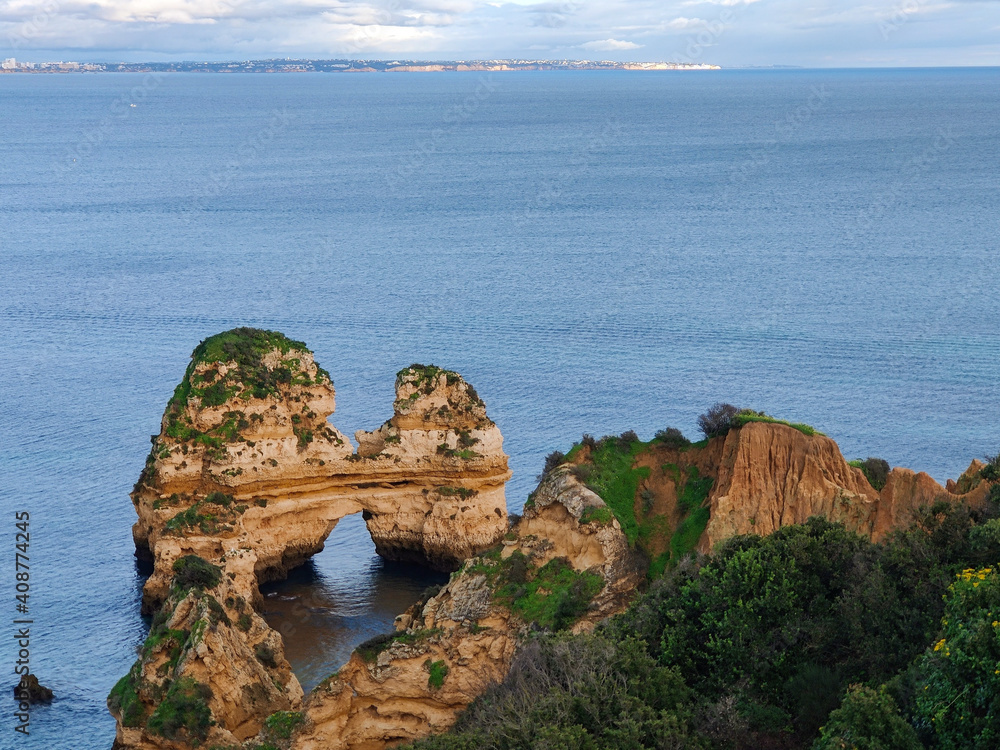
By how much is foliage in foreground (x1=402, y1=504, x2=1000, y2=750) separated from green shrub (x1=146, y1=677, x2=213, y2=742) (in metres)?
7.71

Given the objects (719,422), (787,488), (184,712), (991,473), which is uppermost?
(991,473)

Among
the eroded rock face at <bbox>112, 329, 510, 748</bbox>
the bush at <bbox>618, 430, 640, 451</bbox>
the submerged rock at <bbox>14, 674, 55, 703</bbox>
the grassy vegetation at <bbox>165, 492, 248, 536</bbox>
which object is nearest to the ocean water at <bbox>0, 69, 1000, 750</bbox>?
the submerged rock at <bbox>14, 674, 55, 703</bbox>

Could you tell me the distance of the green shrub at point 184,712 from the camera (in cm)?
3159

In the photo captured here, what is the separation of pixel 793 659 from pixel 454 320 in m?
61.5

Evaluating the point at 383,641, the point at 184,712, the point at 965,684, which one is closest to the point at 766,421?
the point at 383,641

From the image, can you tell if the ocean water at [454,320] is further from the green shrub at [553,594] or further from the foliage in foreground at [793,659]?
the foliage in foreground at [793,659]

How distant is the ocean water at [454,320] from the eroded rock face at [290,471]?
2.10 meters

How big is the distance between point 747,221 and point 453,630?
9573 cm

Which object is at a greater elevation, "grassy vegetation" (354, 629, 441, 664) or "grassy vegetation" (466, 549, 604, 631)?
"grassy vegetation" (466, 549, 604, 631)

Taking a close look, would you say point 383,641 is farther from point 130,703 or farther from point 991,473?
point 991,473

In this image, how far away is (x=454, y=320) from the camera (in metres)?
85.2

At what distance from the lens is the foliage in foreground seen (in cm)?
1992

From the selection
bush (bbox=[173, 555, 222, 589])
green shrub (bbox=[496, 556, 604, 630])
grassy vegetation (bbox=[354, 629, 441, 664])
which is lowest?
grassy vegetation (bbox=[354, 629, 441, 664])

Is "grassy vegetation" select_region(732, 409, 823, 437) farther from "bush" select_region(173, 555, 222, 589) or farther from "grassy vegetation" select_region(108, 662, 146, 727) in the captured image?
"grassy vegetation" select_region(108, 662, 146, 727)
